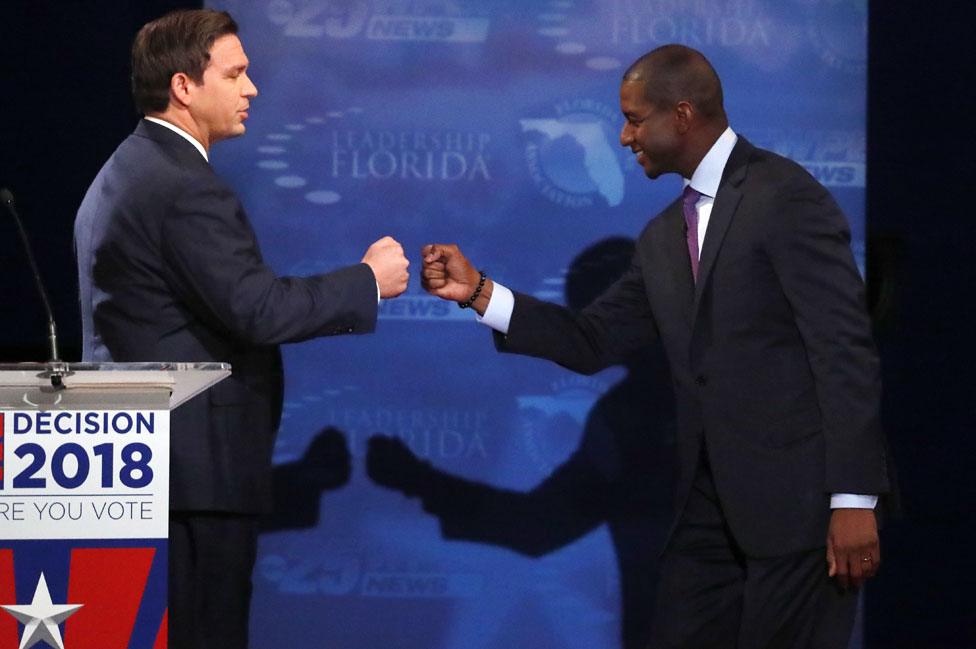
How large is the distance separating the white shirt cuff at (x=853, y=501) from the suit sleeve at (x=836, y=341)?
0.10ft

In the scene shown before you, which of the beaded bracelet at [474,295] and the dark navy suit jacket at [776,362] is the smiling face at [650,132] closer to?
the dark navy suit jacket at [776,362]

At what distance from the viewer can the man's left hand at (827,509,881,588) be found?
2.71m

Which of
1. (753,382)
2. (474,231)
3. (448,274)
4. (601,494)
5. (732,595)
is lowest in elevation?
Answer: (732,595)

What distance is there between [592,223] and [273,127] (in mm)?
827

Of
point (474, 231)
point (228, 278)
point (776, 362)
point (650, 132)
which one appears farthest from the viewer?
point (474, 231)

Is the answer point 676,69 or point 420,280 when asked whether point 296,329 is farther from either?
point 676,69

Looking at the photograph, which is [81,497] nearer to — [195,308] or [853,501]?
[195,308]

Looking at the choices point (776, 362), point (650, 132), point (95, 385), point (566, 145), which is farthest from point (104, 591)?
point (566, 145)

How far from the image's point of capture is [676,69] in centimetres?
304

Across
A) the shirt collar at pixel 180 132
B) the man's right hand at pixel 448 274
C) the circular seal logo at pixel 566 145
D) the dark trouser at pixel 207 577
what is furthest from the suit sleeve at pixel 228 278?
the circular seal logo at pixel 566 145

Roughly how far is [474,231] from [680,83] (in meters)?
0.75

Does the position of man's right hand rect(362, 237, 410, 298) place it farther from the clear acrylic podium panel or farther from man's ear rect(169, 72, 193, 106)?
the clear acrylic podium panel

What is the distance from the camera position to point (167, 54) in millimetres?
2824

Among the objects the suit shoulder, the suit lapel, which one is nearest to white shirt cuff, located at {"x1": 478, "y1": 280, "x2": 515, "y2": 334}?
the suit lapel
